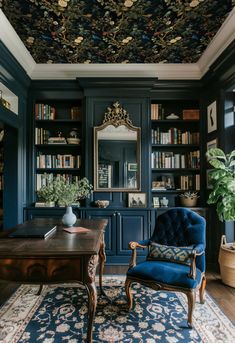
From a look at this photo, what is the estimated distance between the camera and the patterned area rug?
86.0 inches

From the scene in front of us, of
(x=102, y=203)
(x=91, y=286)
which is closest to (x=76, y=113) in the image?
(x=102, y=203)

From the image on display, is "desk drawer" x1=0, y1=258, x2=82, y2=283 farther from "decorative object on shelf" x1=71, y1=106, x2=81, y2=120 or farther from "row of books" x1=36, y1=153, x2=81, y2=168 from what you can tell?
"decorative object on shelf" x1=71, y1=106, x2=81, y2=120

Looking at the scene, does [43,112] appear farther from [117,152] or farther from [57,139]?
[117,152]

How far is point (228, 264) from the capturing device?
3244 mm

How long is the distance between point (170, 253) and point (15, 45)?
310 centimetres

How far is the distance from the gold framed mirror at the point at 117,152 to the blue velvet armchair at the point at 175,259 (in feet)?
4.45

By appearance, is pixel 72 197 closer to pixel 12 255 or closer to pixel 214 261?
pixel 12 255

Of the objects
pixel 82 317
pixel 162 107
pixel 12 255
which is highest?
pixel 162 107

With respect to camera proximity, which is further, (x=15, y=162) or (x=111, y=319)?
(x=15, y=162)

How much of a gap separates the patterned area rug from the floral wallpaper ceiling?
2.96 meters

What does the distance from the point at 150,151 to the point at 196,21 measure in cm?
190

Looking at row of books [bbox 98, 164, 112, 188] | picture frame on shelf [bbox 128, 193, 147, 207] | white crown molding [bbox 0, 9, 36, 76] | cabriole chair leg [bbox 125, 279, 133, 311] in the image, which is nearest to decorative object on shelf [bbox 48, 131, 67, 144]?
row of books [bbox 98, 164, 112, 188]

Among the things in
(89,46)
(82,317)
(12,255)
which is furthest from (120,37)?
(82,317)

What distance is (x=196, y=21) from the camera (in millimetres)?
3068
